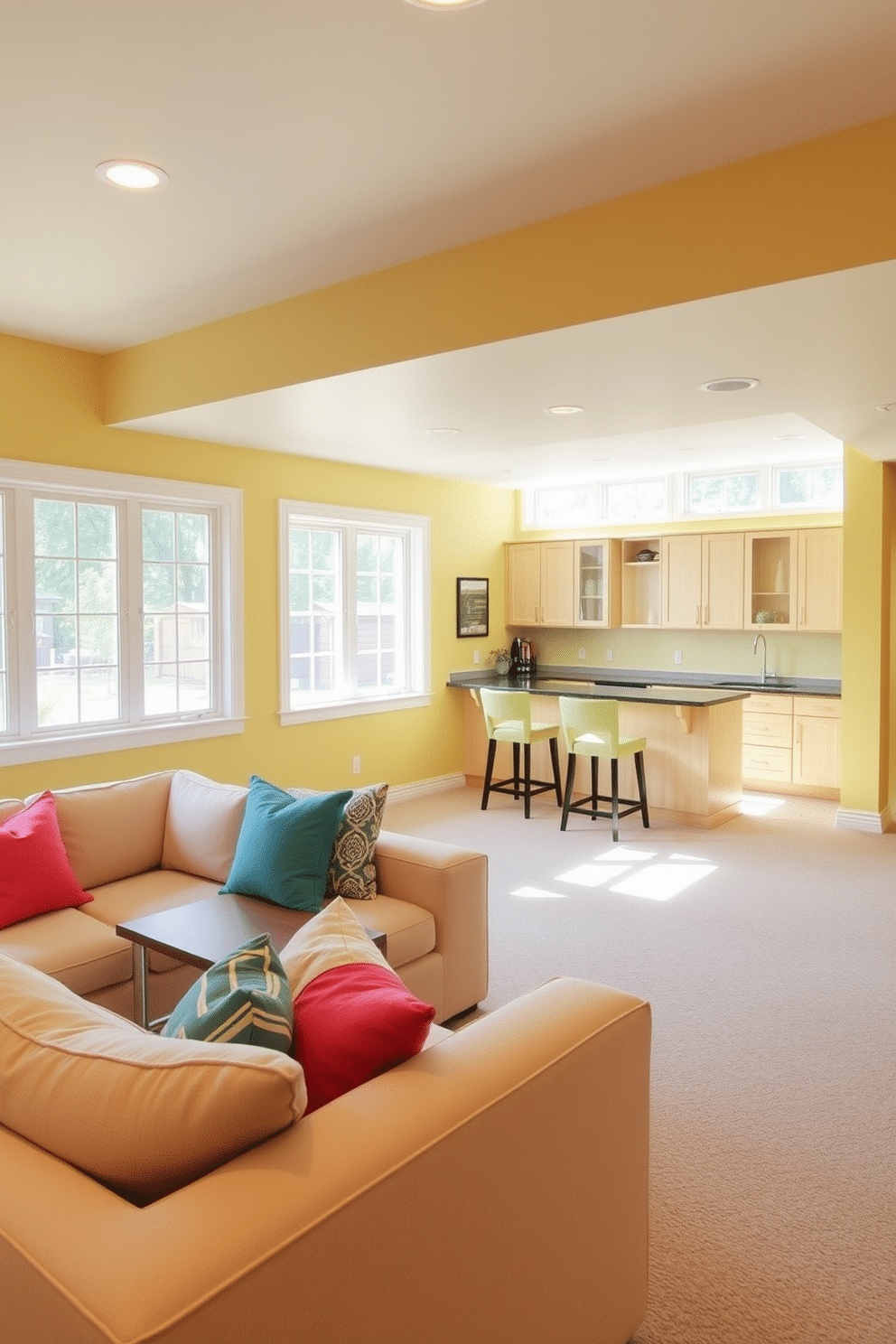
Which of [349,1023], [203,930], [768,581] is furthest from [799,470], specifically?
[349,1023]

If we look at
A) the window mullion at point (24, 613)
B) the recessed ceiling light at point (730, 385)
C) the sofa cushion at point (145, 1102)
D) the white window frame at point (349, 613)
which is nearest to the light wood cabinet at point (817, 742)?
the white window frame at point (349, 613)

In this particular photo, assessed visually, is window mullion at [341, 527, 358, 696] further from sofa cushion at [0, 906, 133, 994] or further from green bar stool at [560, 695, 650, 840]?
sofa cushion at [0, 906, 133, 994]

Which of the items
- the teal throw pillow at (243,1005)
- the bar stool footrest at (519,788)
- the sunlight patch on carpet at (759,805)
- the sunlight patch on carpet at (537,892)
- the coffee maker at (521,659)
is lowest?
the sunlight patch on carpet at (537,892)

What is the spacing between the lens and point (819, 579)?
7.06 m

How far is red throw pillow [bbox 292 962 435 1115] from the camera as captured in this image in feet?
4.98

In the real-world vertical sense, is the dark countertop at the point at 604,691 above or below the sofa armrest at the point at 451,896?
above

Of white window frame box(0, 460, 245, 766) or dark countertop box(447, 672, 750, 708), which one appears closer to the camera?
white window frame box(0, 460, 245, 766)

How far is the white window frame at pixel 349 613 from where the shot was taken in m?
6.08

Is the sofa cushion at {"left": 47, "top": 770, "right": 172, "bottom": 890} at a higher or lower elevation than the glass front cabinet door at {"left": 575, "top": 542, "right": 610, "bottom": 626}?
lower

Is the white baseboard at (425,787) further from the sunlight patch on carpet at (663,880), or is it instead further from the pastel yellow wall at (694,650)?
the sunlight patch on carpet at (663,880)

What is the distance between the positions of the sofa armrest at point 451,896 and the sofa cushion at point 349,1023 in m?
1.51

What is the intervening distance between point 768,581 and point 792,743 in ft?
4.21

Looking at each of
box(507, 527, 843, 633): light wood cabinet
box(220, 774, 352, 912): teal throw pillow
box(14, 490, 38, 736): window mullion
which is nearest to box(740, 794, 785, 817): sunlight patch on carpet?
box(507, 527, 843, 633): light wood cabinet

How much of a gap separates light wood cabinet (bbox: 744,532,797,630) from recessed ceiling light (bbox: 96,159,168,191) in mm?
5516
